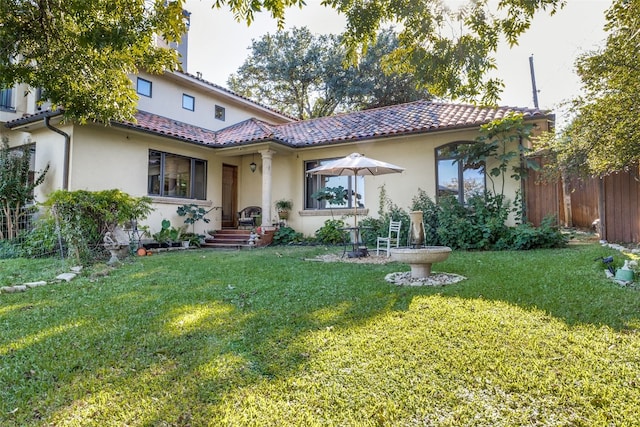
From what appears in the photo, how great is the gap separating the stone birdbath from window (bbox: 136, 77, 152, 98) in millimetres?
9976

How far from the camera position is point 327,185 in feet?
38.2

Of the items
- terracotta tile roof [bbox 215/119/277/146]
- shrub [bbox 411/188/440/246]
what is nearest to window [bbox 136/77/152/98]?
terracotta tile roof [bbox 215/119/277/146]

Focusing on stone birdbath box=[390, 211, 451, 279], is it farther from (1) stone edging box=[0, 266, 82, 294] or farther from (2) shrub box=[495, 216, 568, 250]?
(1) stone edging box=[0, 266, 82, 294]

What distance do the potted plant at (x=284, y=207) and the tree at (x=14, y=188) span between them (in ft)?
21.3

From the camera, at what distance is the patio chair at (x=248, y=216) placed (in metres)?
12.1

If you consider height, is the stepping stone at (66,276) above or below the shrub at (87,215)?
below

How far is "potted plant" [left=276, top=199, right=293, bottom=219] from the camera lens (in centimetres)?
1187

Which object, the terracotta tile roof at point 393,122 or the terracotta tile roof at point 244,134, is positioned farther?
the terracotta tile roof at point 244,134

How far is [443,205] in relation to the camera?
29.7ft

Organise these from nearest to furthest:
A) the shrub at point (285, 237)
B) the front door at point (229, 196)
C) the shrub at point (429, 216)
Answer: the shrub at point (429, 216), the shrub at point (285, 237), the front door at point (229, 196)

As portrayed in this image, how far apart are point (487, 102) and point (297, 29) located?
19835 mm

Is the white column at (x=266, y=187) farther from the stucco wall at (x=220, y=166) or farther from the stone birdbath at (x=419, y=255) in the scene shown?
the stone birdbath at (x=419, y=255)

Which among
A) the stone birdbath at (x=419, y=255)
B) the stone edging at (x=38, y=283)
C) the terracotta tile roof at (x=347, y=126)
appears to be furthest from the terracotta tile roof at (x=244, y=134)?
the stone birdbath at (x=419, y=255)

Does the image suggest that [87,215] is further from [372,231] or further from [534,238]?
[534,238]
